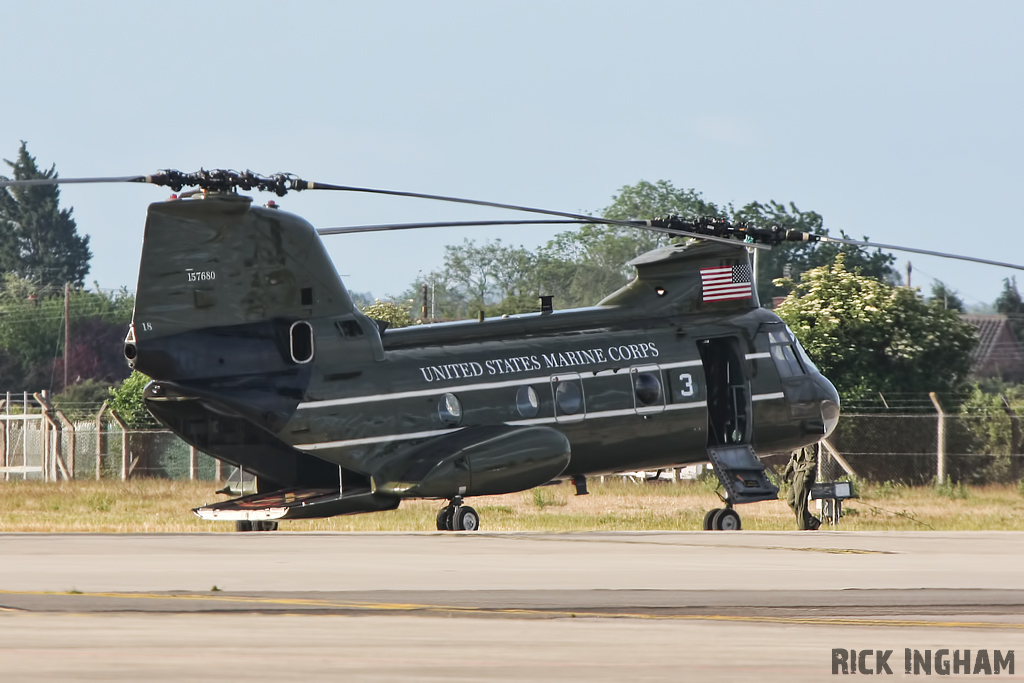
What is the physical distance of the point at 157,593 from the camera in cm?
1323

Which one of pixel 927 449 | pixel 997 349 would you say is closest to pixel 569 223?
pixel 927 449

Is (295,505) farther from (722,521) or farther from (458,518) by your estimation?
(722,521)

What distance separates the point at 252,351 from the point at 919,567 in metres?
10.6

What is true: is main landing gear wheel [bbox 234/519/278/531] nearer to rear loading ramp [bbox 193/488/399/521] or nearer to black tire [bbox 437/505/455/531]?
rear loading ramp [bbox 193/488/399/521]

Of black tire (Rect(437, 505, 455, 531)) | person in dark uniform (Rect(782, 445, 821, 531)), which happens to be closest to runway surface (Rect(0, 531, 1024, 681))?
black tire (Rect(437, 505, 455, 531))

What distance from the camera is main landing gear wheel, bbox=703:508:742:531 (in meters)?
26.3

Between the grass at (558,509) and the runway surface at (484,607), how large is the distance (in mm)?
7499

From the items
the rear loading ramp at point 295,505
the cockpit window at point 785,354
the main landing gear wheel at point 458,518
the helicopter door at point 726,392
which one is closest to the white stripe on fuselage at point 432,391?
the helicopter door at point 726,392

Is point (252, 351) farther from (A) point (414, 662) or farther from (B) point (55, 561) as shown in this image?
(A) point (414, 662)

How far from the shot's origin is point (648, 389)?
26656 mm

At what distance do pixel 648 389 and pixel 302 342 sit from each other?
20.5 feet

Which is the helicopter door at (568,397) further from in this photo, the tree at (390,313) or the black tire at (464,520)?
the tree at (390,313)

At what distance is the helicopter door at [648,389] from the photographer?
26.5 meters

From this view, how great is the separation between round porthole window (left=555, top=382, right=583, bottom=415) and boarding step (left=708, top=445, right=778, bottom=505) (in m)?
2.81
